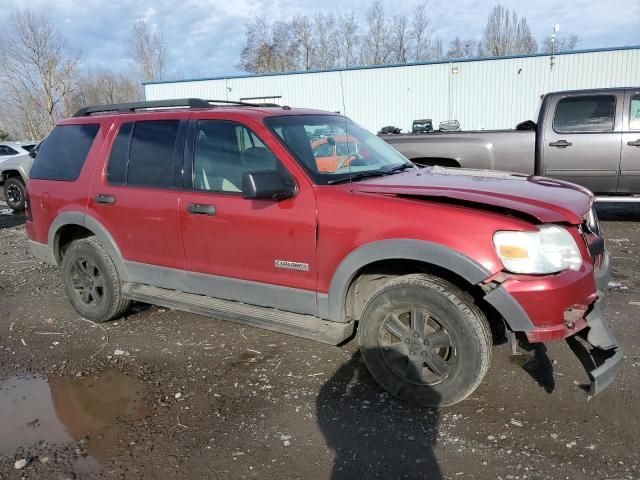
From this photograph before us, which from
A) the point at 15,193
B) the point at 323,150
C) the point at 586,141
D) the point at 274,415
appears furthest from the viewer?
the point at 15,193

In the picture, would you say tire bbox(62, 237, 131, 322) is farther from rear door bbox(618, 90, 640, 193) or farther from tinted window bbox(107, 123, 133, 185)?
rear door bbox(618, 90, 640, 193)

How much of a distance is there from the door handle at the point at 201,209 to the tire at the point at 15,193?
10.3m

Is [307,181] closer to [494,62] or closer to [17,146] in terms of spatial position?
[17,146]

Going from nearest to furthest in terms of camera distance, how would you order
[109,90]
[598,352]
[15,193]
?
[598,352] → [15,193] → [109,90]

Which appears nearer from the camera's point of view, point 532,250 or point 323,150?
point 532,250

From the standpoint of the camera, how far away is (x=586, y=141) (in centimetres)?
721

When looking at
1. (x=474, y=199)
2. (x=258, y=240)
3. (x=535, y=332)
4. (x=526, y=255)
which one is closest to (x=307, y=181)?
(x=258, y=240)

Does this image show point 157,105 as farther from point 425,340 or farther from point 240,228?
point 425,340

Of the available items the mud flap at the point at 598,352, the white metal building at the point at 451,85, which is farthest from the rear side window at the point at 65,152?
the white metal building at the point at 451,85

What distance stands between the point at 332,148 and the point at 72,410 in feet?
8.21

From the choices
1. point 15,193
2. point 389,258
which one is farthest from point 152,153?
point 15,193

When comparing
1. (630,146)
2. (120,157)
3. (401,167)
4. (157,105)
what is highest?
(157,105)

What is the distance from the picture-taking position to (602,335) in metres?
2.82

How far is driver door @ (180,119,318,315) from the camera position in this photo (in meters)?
3.27
